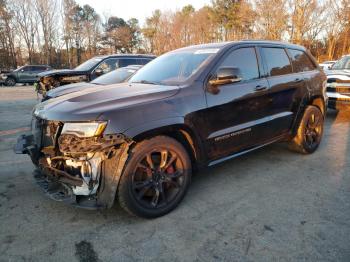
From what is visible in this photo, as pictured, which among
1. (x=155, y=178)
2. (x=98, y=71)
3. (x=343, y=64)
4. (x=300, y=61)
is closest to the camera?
(x=155, y=178)

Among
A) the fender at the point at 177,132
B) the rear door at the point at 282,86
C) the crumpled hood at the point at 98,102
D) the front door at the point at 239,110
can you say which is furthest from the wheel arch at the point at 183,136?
the rear door at the point at 282,86

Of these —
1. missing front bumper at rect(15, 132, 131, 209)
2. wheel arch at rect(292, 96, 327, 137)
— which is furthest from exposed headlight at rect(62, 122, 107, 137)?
wheel arch at rect(292, 96, 327, 137)

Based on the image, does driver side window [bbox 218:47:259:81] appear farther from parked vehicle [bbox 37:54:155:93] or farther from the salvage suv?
parked vehicle [bbox 37:54:155:93]

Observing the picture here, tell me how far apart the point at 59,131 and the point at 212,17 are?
4677 cm

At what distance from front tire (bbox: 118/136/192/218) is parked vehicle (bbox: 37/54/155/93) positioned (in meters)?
6.70

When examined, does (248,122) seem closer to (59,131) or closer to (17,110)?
(59,131)

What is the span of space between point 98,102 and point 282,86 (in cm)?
Result: 263

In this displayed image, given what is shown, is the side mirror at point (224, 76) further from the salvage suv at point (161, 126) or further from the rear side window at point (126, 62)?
the rear side window at point (126, 62)

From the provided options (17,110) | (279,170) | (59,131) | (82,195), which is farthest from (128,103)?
(17,110)

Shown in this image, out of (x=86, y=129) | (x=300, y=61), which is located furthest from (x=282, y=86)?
(x=86, y=129)

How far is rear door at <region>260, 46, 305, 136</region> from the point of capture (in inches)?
160

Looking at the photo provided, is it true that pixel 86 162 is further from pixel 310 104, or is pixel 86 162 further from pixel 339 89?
pixel 339 89

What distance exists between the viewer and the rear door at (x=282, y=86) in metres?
4.07

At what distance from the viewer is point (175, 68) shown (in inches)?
149
